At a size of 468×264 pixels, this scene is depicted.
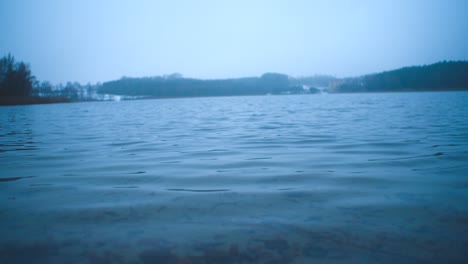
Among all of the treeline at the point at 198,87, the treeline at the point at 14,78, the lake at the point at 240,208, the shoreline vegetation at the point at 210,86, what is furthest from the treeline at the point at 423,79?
the treeline at the point at 14,78

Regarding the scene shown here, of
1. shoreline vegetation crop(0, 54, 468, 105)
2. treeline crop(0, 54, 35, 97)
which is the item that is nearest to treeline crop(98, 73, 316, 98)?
shoreline vegetation crop(0, 54, 468, 105)

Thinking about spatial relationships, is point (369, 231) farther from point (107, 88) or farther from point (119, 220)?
point (107, 88)

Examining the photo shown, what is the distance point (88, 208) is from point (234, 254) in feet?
5.49

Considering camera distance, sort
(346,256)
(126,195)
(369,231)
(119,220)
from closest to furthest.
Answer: (346,256), (369,231), (119,220), (126,195)

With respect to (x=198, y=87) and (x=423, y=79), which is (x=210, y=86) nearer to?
(x=198, y=87)

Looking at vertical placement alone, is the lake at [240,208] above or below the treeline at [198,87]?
below

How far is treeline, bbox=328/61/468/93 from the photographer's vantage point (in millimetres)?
81250

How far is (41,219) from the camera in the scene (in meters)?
2.49

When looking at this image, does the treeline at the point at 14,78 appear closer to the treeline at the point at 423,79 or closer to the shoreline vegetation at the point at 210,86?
the shoreline vegetation at the point at 210,86

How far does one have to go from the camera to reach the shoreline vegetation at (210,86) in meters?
62.5

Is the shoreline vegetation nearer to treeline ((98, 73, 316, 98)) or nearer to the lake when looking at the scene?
treeline ((98, 73, 316, 98))

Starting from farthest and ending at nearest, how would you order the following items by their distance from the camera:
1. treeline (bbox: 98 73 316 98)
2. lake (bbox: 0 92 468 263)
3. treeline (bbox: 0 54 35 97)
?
treeline (bbox: 98 73 316 98), treeline (bbox: 0 54 35 97), lake (bbox: 0 92 468 263)

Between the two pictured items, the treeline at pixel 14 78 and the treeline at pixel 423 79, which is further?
the treeline at pixel 423 79

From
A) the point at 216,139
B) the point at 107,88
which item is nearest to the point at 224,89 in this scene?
the point at 107,88
